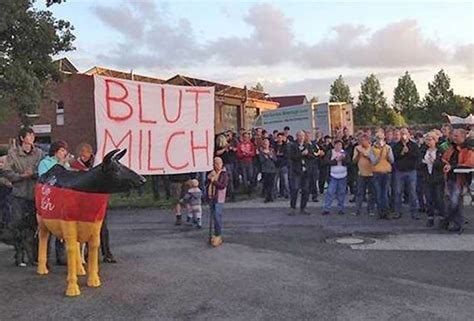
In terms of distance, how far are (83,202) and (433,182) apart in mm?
7012

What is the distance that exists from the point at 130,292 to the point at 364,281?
2712 millimetres

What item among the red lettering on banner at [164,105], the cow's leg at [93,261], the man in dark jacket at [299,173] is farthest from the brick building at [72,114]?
the cow's leg at [93,261]

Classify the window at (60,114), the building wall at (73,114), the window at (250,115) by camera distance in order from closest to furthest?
the building wall at (73,114)
the window at (60,114)
the window at (250,115)

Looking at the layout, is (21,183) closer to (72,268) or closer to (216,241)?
(72,268)

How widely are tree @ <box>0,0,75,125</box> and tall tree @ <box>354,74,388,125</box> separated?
41.9 metres

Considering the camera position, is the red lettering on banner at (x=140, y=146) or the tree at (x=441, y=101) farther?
the tree at (x=441, y=101)

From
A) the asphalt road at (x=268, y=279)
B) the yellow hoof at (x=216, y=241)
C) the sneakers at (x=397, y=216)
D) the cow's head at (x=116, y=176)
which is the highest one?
the cow's head at (x=116, y=176)

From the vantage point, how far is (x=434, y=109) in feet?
221

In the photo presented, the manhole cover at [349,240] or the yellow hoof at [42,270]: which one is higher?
the manhole cover at [349,240]

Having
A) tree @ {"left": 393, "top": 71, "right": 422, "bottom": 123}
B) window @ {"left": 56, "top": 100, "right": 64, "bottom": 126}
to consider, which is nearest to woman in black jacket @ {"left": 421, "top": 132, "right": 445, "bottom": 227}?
window @ {"left": 56, "top": 100, "right": 64, "bottom": 126}

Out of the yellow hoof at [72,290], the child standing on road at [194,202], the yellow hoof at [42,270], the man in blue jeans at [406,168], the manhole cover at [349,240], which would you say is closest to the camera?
the yellow hoof at [72,290]

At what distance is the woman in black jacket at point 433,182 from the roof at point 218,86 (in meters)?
20.5

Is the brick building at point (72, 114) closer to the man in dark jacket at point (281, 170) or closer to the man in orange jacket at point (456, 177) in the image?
the man in dark jacket at point (281, 170)

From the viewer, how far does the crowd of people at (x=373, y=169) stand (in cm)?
1077
